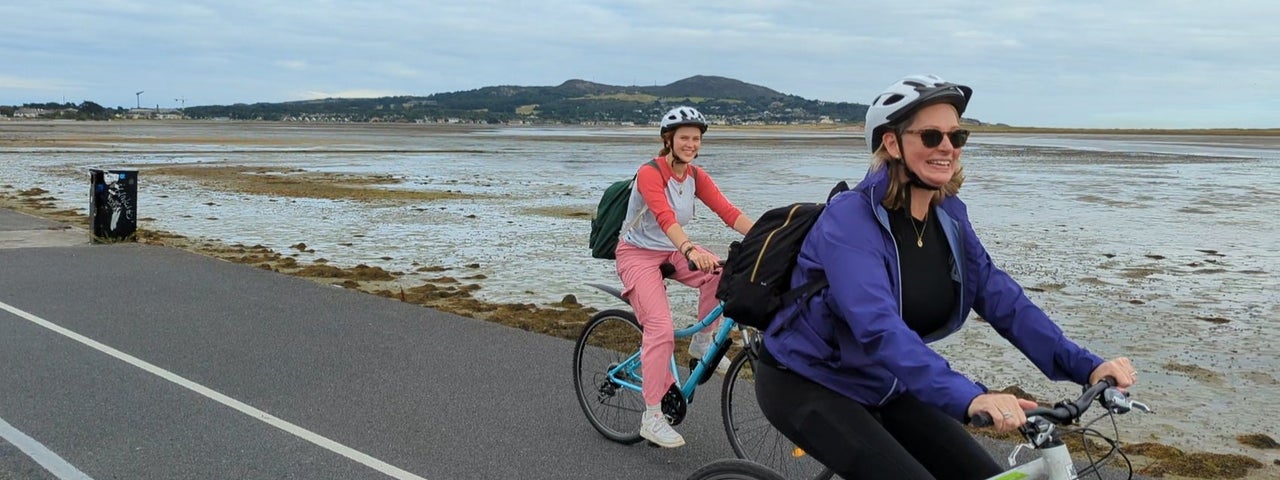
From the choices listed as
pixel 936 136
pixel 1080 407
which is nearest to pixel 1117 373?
pixel 1080 407

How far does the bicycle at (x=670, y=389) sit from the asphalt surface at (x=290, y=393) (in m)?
0.19

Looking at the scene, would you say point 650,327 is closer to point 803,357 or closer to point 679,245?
point 679,245

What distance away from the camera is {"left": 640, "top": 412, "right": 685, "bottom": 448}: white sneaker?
17.3ft

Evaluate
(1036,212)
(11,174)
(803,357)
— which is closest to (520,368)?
(803,357)

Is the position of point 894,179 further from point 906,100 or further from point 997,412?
point 997,412

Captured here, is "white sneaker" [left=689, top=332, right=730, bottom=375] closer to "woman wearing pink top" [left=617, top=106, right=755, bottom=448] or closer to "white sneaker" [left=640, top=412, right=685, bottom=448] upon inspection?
"woman wearing pink top" [left=617, top=106, right=755, bottom=448]

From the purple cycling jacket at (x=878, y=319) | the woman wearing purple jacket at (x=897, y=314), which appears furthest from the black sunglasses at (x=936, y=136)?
the purple cycling jacket at (x=878, y=319)

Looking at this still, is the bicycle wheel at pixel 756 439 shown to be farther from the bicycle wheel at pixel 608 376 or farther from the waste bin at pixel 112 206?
the waste bin at pixel 112 206

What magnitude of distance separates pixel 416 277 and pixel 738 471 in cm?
1002

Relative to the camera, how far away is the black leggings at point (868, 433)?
9.29ft

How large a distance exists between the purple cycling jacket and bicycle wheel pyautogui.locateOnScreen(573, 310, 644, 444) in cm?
257

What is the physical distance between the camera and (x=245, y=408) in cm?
627

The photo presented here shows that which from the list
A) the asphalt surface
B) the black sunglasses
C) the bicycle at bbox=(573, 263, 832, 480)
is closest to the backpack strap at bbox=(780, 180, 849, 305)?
the black sunglasses

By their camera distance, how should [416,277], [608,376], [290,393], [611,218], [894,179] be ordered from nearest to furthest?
[894,179]
[611,218]
[608,376]
[290,393]
[416,277]
